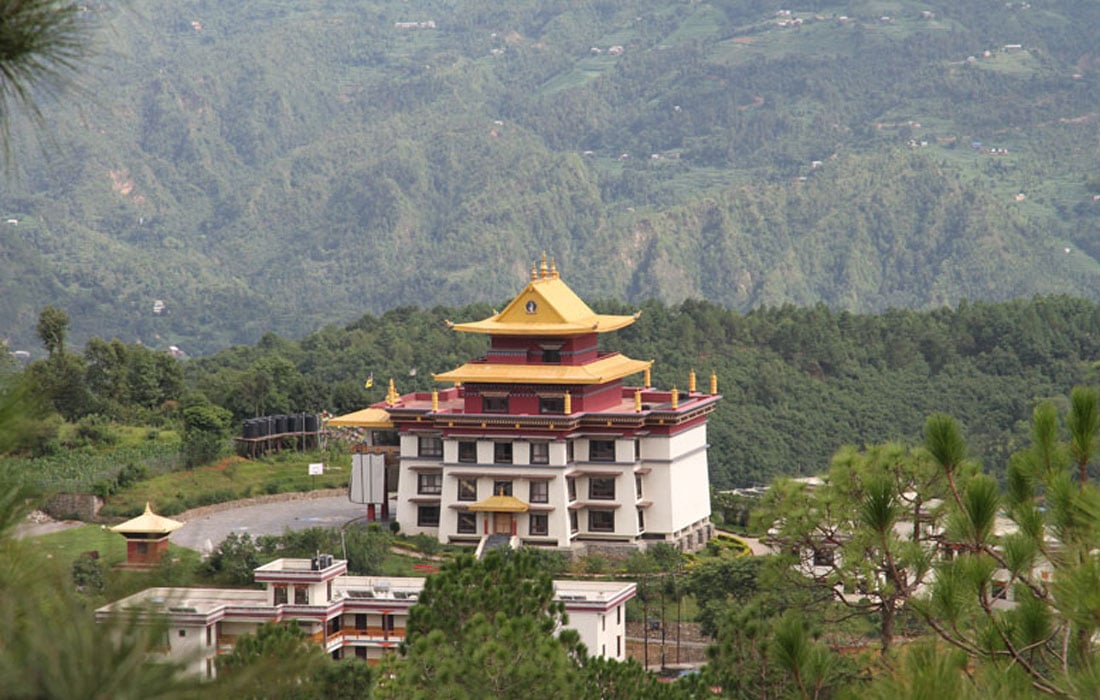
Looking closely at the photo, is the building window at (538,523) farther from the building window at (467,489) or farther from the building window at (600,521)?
the building window at (467,489)

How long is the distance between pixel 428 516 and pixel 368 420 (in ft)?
8.22

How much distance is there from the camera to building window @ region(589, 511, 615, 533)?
1731 inches

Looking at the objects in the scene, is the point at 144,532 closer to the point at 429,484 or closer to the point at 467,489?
the point at 467,489

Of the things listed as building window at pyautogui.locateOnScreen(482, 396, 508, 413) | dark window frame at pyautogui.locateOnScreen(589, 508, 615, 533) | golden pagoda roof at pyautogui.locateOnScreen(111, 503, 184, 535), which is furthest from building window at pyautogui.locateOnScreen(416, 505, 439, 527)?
golden pagoda roof at pyautogui.locateOnScreen(111, 503, 184, 535)

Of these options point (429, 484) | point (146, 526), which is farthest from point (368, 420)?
point (146, 526)

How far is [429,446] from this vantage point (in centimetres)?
4478

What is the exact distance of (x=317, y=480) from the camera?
49.8 m

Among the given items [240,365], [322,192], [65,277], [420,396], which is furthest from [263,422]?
[322,192]

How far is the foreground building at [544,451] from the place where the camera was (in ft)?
143

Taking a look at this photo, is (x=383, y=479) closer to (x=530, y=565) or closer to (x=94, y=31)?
(x=530, y=565)

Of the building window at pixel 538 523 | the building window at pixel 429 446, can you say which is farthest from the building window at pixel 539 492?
the building window at pixel 429 446

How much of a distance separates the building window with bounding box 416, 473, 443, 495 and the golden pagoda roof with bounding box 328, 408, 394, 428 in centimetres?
139

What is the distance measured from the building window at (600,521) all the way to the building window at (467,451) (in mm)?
2725

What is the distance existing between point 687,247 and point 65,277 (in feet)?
142
